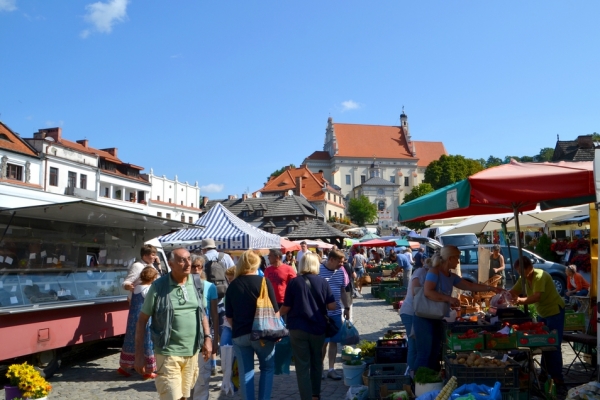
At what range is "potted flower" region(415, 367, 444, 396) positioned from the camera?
568 centimetres

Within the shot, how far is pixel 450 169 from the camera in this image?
89.9 meters

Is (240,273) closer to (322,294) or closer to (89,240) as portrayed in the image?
(322,294)

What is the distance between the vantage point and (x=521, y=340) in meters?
5.73

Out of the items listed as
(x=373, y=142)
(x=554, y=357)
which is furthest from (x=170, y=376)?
(x=373, y=142)

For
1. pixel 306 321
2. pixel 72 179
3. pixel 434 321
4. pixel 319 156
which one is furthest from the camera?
pixel 319 156

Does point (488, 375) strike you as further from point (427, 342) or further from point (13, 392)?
point (13, 392)

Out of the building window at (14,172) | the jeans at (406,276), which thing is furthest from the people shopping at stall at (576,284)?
the building window at (14,172)

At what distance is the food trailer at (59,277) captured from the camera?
24.7ft

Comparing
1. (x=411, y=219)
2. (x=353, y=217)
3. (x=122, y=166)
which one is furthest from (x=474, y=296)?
(x=353, y=217)

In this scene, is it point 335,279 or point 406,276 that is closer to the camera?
point 335,279

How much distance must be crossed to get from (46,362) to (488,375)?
19.9 feet

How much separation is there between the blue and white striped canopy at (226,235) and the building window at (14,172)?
29644mm

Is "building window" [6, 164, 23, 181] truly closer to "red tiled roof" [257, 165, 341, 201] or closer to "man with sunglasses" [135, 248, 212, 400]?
"man with sunglasses" [135, 248, 212, 400]

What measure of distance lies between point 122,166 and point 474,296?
5091 cm
